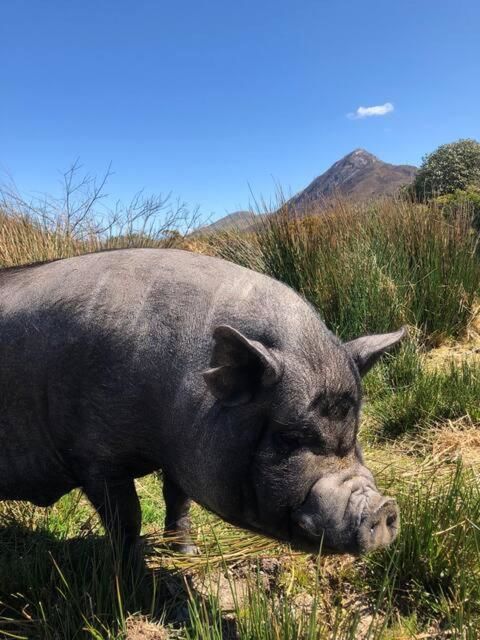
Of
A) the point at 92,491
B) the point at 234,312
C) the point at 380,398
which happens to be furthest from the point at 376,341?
the point at 380,398

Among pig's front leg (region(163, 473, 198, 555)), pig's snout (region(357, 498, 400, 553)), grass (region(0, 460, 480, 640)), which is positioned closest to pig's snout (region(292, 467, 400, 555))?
pig's snout (region(357, 498, 400, 553))

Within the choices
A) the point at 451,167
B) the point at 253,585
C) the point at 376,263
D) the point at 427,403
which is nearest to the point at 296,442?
the point at 253,585

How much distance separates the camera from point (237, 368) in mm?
2000

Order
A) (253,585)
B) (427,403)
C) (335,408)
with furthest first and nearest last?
(427,403), (253,585), (335,408)

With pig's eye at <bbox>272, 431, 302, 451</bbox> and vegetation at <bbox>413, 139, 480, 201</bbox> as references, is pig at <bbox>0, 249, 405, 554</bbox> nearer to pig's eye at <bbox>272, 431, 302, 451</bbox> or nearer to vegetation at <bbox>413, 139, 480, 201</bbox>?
pig's eye at <bbox>272, 431, 302, 451</bbox>

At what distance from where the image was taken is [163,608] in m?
2.39

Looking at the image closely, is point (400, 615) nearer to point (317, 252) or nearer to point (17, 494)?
point (17, 494)

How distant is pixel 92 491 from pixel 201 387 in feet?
2.24

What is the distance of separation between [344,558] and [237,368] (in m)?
1.30

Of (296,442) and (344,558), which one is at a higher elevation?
(296,442)

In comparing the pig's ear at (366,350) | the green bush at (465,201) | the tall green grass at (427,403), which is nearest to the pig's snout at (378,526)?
the pig's ear at (366,350)

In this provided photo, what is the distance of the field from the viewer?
221 centimetres

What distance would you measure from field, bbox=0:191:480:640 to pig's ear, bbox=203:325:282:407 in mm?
554

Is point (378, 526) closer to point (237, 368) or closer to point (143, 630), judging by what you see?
point (237, 368)
